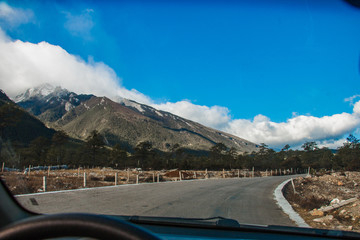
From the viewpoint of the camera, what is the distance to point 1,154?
353cm

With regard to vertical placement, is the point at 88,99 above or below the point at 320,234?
above

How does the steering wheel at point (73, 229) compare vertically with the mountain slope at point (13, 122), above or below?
below

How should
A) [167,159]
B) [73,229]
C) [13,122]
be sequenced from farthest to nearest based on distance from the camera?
[167,159] → [13,122] → [73,229]

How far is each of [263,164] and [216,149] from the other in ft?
54.7

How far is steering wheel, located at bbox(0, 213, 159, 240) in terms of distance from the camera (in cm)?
122

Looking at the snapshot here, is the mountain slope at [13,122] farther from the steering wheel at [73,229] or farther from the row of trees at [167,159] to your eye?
the row of trees at [167,159]

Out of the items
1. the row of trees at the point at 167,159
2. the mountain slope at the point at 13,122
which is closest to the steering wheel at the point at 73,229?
the mountain slope at the point at 13,122

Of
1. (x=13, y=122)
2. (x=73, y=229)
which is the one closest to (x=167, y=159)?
(x=13, y=122)

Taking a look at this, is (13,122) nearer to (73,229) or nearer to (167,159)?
(73,229)

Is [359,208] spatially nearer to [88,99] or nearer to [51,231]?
[51,231]

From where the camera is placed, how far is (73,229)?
126 cm

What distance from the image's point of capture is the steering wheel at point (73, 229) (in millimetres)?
1225

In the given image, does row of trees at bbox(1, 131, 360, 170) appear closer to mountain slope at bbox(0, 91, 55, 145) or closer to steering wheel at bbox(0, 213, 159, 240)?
mountain slope at bbox(0, 91, 55, 145)

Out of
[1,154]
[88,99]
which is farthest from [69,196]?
[88,99]
